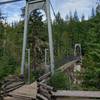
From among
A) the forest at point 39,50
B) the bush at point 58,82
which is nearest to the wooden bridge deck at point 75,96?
the bush at point 58,82

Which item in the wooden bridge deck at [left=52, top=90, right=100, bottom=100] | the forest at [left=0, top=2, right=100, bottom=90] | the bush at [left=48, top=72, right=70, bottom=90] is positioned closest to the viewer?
the wooden bridge deck at [left=52, top=90, right=100, bottom=100]

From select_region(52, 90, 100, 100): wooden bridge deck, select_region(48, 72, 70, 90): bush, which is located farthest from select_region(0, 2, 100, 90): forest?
select_region(52, 90, 100, 100): wooden bridge deck

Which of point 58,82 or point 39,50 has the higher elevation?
point 39,50

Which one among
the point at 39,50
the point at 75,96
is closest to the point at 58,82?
the point at 75,96

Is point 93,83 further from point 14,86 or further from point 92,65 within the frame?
point 14,86

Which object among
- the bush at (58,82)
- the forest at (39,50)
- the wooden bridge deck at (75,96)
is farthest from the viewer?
the forest at (39,50)

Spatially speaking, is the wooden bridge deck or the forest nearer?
the wooden bridge deck

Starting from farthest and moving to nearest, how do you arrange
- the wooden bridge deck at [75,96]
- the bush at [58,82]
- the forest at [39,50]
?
the forest at [39,50]
the bush at [58,82]
the wooden bridge deck at [75,96]

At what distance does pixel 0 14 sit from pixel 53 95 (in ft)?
77.4

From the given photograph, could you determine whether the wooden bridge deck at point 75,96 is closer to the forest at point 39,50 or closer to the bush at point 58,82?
the bush at point 58,82

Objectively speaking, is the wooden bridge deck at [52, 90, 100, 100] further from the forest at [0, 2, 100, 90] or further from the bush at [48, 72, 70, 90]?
the forest at [0, 2, 100, 90]

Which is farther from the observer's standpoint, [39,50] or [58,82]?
[39,50]

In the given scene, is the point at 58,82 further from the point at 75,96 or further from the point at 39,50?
the point at 39,50

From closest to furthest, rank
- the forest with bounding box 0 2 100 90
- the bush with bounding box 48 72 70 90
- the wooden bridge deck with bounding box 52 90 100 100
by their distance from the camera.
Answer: the wooden bridge deck with bounding box 52 90 100 100 → the bush with bounding box 48 72 70 90 → the forest with bounding box 0 2 100 90
